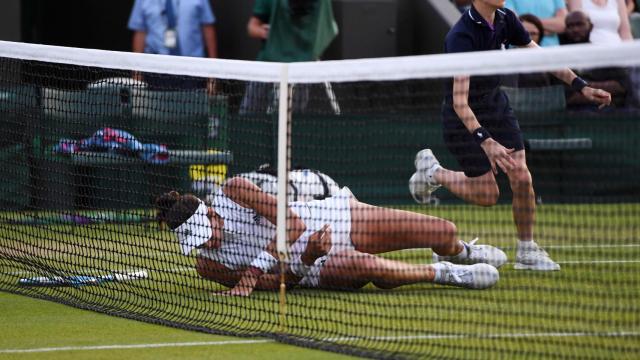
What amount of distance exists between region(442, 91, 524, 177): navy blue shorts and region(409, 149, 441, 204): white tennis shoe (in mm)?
515

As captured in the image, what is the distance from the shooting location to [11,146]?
10.3 meters

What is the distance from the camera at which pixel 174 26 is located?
14.1m

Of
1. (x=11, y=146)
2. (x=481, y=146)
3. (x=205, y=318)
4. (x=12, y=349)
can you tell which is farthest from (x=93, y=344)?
(x=11, y=146)

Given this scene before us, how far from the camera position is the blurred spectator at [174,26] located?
14.1 m

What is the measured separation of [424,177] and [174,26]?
5.27 meters

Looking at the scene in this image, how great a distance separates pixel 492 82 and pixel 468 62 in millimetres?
2993

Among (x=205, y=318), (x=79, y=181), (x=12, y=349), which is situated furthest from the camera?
(x=79, y=181)

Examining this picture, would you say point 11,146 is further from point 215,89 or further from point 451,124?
point 451,124

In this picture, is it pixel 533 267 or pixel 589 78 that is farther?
pixel 589 78

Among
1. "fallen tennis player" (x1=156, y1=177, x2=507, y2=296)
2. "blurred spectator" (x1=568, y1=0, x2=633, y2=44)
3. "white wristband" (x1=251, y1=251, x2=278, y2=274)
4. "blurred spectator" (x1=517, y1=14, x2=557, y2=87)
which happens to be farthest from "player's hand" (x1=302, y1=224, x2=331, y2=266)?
"blurred spectator" (x1=568, y1=0, x2=633, y2=44)

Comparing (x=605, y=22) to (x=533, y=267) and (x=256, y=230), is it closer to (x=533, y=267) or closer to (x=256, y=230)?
(x=533, y=267)

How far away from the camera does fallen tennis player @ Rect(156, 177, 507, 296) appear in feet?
25.3

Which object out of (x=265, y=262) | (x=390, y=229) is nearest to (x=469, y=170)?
(x=390, y=229)

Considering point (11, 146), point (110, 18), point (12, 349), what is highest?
point (110, 18)
